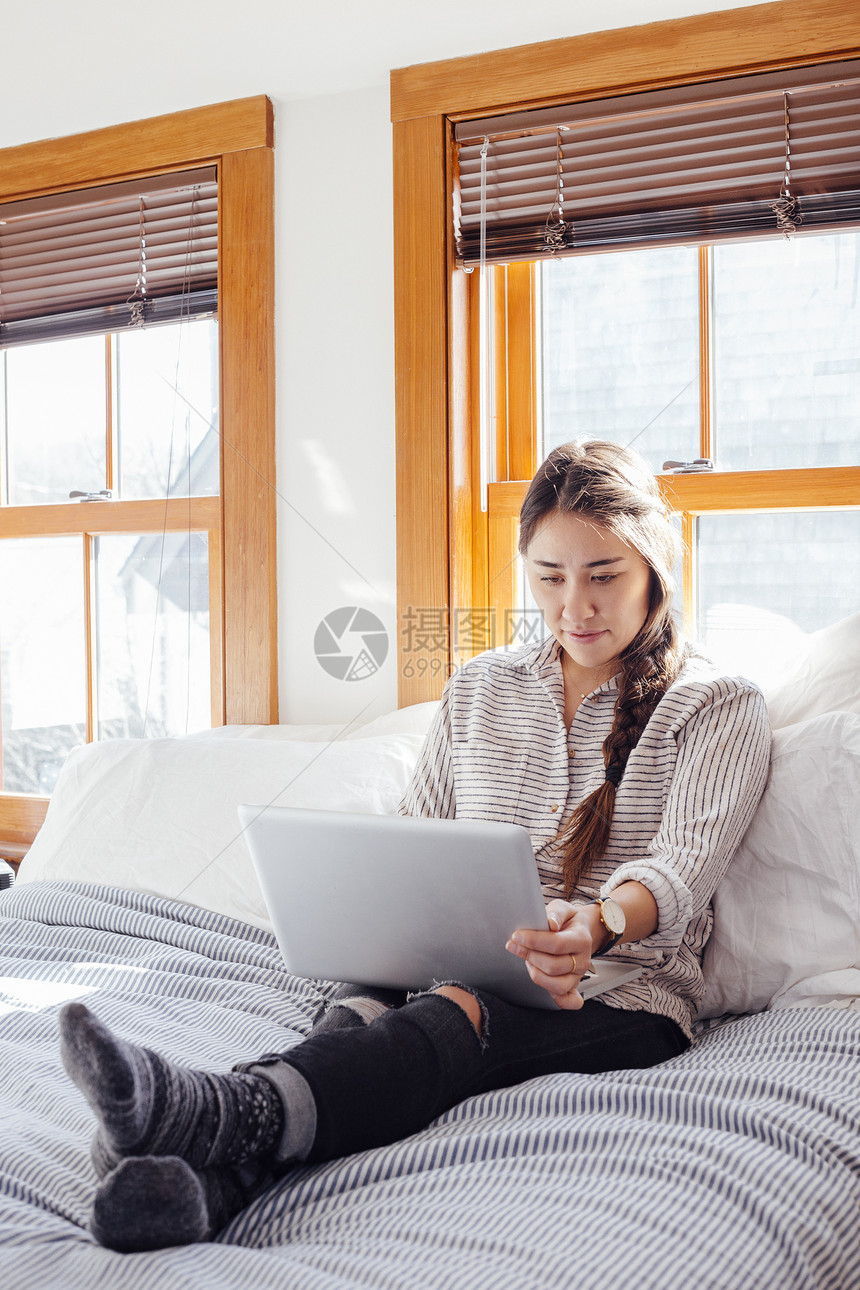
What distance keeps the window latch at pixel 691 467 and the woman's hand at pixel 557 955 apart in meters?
1.06

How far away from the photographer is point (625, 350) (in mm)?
1915

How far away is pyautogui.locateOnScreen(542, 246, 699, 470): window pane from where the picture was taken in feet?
6.15

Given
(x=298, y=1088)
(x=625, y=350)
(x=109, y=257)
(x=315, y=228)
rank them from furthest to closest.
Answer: (x=109, y=257)
(x=315, y=228)
(x=625, y=350)
(x=298, y=1088)

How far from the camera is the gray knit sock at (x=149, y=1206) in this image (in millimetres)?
702

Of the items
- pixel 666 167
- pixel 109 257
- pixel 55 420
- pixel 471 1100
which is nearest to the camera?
pixel 471 1100

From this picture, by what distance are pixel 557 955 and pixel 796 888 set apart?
0.40 metres

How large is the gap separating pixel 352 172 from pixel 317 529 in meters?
0.69

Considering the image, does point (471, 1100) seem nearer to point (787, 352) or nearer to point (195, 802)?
point (195, 802)

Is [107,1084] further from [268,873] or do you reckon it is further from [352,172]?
[352,172]

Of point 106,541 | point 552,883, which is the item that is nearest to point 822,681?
point 552,883

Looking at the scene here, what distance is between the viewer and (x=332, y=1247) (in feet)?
2.39

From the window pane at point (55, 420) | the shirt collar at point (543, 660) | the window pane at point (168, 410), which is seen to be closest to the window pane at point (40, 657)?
the window pane at point (55, 420)

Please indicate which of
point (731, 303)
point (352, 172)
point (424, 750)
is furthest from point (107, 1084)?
point (352, 172)

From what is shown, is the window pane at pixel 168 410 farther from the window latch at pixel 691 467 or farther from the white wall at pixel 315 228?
the window latch at pixel 691 467
